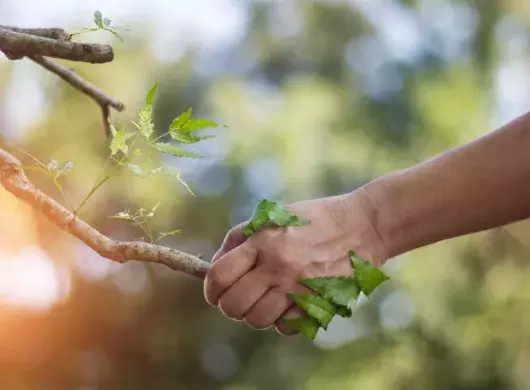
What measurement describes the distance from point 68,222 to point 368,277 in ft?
0.63

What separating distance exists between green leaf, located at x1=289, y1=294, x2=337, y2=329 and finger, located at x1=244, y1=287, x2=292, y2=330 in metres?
0.02

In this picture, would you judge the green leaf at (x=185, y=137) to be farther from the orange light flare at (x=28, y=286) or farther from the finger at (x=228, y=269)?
the orange light flare at (x=28, y=286)

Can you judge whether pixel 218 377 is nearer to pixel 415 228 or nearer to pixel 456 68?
pixel 456 68

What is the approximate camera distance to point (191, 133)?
0.42 m

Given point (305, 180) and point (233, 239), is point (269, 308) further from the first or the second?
point (305, 180)

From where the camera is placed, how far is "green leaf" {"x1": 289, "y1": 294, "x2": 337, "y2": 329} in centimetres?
45

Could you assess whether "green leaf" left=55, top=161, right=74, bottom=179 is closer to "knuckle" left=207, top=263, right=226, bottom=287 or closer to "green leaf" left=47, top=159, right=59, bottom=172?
"green leaf" left=47, top=159, right=59, bottom=172

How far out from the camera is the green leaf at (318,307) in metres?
0.45

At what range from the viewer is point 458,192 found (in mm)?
514

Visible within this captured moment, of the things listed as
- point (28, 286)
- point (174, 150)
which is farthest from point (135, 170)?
point (28, 286)

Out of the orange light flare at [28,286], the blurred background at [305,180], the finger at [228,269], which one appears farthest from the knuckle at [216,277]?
the blurred background at [305,180]

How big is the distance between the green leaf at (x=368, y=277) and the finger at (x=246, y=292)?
0.20 ft

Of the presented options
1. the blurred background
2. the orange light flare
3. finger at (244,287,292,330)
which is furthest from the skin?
the blurred background

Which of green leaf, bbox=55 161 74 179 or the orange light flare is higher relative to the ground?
green leaf, bbox=55 161 74 179
